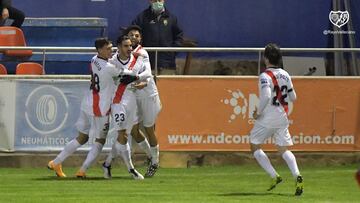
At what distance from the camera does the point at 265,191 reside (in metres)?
16.0

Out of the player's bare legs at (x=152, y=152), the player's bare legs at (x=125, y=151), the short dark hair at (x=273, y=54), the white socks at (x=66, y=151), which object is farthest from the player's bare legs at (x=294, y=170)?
the white socks at (x=66, y=151)

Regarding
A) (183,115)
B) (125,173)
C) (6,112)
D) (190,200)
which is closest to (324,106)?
(183,115)

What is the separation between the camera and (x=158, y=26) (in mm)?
22031

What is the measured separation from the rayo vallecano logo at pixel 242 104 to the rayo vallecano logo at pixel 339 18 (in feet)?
11.1

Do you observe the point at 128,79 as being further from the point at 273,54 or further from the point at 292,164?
the point at 292,164

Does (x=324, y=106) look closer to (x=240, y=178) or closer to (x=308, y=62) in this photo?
(x=308, y=62)

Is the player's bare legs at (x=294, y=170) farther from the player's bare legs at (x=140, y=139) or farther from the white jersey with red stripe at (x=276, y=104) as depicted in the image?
the player's bare legs at (x=140, y=139)

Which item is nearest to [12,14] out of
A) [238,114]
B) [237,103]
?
[237,103]

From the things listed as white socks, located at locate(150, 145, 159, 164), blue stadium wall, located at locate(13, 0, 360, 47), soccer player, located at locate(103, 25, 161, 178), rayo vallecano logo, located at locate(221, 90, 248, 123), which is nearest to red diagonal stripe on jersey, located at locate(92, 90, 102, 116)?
soccer player, located at locate(103, 25, 161, 178)

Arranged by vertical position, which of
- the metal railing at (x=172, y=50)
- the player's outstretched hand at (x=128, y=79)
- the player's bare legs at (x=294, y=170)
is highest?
the metal railing at (x=172, y=50)

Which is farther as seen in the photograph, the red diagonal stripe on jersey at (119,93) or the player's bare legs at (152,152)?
the player's bare legs at (152,152)

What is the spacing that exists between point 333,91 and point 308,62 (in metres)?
1.40

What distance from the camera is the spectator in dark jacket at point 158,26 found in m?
22.0

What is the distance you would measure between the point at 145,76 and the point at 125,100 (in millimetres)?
452
